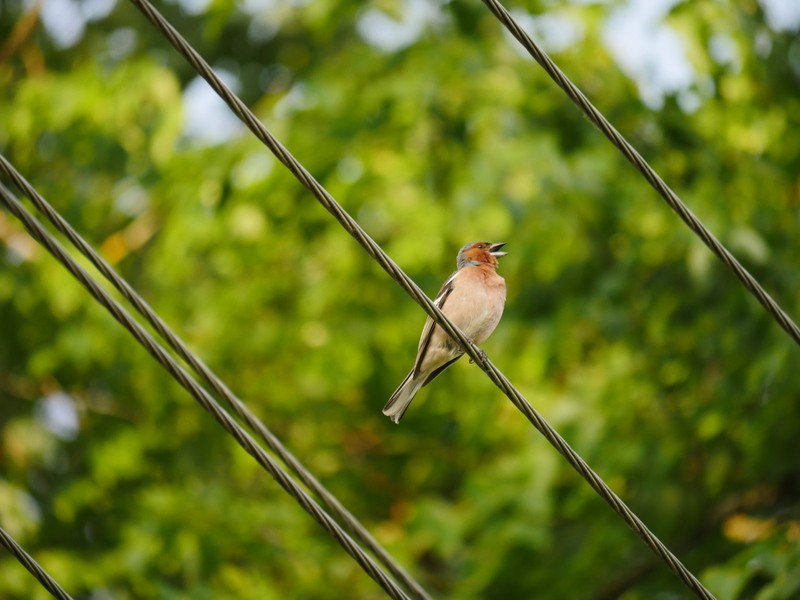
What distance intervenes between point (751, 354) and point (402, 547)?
8.84ft

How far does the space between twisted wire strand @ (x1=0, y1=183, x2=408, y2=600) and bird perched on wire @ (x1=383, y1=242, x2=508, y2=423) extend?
7.26ft

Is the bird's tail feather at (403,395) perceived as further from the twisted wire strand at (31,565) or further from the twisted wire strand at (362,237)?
the twisted wire strand at (31,565)

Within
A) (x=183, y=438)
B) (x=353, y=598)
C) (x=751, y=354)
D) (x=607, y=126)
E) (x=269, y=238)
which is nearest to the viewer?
(x=607, y=126)

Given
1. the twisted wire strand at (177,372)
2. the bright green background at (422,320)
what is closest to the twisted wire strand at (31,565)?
the twisted wire strand at (177,372)

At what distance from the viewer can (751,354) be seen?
20.4 ft

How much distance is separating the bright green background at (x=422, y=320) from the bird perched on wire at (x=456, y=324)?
872 mm

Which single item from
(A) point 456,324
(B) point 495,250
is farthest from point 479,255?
(A) point 456,324

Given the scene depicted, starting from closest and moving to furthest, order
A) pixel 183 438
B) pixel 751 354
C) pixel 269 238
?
1. pixel 751 354
2. pixel 269 238
3. pixel 183 438

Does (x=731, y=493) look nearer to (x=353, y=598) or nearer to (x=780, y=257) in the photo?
(x=780, y=257)

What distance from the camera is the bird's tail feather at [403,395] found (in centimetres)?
571

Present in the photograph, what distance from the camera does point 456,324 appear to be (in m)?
6.00

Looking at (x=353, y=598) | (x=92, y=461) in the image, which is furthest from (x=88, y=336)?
(x=353, y=598)

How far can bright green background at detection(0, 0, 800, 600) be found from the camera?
6.36 m

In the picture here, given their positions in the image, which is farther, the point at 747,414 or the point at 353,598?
the point at 353,598
